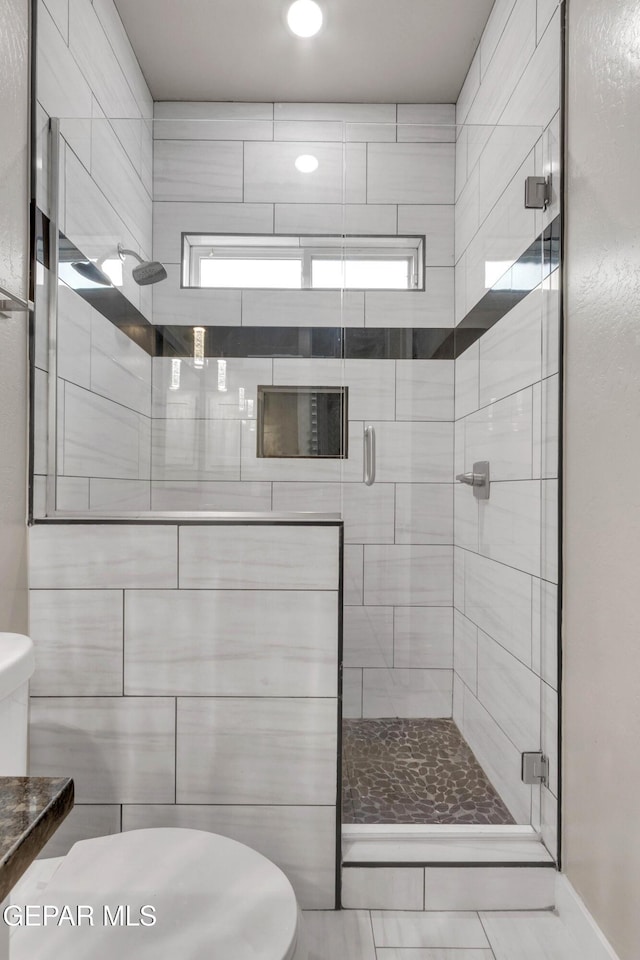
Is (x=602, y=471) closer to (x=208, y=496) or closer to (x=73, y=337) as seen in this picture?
(x=208, y=496)

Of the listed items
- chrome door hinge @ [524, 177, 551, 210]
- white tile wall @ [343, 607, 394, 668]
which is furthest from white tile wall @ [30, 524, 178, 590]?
chrome door hinge @ [524, 177, 551, 210]

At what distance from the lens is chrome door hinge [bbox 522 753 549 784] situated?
5.08 ft

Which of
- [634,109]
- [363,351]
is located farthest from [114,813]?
[634,109]

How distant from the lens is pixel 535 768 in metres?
1.57

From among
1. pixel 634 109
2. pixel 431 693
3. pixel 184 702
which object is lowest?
pixel 431 693

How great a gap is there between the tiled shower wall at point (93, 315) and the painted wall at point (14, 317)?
6 centimetres

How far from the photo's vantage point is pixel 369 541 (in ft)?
5.97

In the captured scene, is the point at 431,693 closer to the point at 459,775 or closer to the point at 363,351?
the point at 459,775

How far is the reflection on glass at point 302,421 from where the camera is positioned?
1.61 m

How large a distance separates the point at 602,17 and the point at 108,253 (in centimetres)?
130

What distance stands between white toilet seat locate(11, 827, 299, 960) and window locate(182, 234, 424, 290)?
131 centimetres

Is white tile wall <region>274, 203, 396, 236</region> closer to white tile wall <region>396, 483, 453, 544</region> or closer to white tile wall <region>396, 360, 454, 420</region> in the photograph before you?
white tile wall <region>396, 360, 454, 420</region>

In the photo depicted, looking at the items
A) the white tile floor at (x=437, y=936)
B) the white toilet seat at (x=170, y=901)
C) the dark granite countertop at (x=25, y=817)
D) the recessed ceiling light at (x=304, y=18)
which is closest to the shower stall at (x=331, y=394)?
the white tile floor at (x=437, y=936)

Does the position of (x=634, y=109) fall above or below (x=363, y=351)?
above
